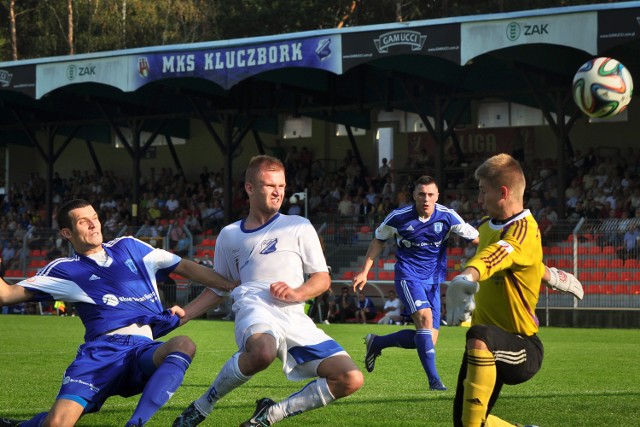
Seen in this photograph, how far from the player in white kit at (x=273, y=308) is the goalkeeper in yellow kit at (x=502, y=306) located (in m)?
0.83

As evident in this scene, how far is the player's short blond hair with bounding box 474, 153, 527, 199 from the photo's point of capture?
244 inches

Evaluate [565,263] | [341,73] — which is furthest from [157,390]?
[341,73]

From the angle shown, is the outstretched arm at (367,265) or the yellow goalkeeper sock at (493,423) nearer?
the yellow goalkeeper sock at (493,423)

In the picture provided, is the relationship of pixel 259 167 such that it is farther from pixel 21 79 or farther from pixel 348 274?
pixel 21 79

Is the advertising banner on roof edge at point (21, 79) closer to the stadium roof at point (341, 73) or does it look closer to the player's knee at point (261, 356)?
the stadium roof at point (341, 73)

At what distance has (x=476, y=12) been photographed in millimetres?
45156

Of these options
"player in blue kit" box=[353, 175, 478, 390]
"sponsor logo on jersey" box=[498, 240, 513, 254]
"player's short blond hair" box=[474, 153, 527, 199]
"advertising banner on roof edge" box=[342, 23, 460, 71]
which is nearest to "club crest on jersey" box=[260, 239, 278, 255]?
"player's short blond hair" box=[474, 153, 527, 199]

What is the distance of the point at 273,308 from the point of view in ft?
22.2

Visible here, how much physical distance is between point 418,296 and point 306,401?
4.87 m

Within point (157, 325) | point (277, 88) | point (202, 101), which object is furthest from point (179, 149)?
point (157, 325)

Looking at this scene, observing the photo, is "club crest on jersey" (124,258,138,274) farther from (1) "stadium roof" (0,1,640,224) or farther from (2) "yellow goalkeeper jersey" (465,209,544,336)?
(1) "stadium roof" (0,1,640,224)

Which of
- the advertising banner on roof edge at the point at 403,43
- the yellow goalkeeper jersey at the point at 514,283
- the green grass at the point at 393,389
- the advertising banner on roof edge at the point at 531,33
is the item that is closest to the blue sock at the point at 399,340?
the green grass at the point at 393,389

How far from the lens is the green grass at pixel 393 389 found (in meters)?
8.02

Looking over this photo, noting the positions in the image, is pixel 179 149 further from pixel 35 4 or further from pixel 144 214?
pixel 35 4
